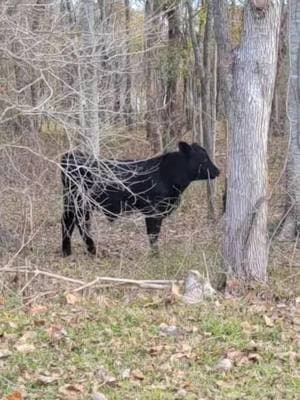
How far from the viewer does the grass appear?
475cm

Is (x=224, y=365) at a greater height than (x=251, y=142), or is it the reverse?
(x=251, y=142)

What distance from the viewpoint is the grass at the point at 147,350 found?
4.75 metres

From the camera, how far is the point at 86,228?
10570 mm

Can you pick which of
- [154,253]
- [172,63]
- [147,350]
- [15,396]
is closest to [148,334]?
[147,350]

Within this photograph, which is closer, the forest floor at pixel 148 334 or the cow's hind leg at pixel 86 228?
the forest floor at pixel 148 334

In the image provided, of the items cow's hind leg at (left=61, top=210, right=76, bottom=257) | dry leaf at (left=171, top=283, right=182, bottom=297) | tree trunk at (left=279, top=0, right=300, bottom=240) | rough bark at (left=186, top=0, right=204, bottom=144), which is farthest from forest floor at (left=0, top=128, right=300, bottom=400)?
rough bark at (left=186, top=0, right=204, bottom=144)

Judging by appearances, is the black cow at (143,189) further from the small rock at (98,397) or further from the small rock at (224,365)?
the small rock at (98,397)

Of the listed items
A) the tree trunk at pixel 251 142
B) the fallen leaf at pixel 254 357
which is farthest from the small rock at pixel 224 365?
the tree trunk at pixel 251 142

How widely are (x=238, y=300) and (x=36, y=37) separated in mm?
4142

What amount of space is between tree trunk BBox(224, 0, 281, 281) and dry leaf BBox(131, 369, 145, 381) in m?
3.08

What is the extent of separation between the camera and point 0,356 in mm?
5262

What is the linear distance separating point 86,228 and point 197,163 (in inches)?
93.0

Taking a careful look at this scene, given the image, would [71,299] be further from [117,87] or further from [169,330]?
[117,87]

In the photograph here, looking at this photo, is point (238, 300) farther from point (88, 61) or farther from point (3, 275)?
point (88, 61)
